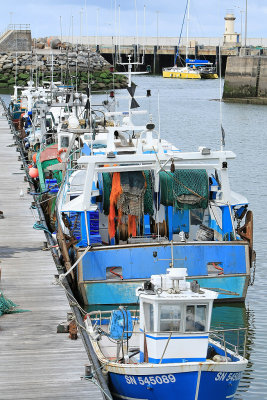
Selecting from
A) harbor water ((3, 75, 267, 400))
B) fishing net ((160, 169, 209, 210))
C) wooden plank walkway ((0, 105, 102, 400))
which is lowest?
harbor water ((3, 75, 267, 400))

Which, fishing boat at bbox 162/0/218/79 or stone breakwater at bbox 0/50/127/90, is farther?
fishing boat at bbox 162/0/218/79

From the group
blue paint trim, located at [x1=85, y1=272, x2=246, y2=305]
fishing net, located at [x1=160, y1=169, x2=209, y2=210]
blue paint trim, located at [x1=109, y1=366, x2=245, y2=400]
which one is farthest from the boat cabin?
fishing net, located at [x1=160, y1=169, x2=209, y2=210]

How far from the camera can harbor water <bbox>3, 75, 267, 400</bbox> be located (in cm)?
1773

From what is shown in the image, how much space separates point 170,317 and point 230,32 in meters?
139

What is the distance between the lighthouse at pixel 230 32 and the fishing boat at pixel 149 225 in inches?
5098

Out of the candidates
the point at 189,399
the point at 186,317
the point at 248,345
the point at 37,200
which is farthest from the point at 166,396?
the point at 37,200

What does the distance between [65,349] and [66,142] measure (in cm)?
1492

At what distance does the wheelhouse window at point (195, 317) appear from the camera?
1269 cm

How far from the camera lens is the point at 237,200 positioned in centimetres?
1972

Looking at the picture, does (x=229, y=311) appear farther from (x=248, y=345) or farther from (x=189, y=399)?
(x=189, y=399)

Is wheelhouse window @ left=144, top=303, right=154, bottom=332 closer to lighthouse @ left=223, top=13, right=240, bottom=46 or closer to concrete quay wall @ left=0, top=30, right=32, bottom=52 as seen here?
concrete quay wall @ left=0, top=30, right=32, bottom=52

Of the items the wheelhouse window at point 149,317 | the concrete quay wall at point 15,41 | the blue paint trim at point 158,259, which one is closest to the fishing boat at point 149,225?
the blue paint trim at point 158,259

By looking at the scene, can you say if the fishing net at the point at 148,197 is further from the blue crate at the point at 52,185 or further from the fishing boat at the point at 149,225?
the blue crate at the point at 52,185

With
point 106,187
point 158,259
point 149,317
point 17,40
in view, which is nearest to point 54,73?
point 17,40
